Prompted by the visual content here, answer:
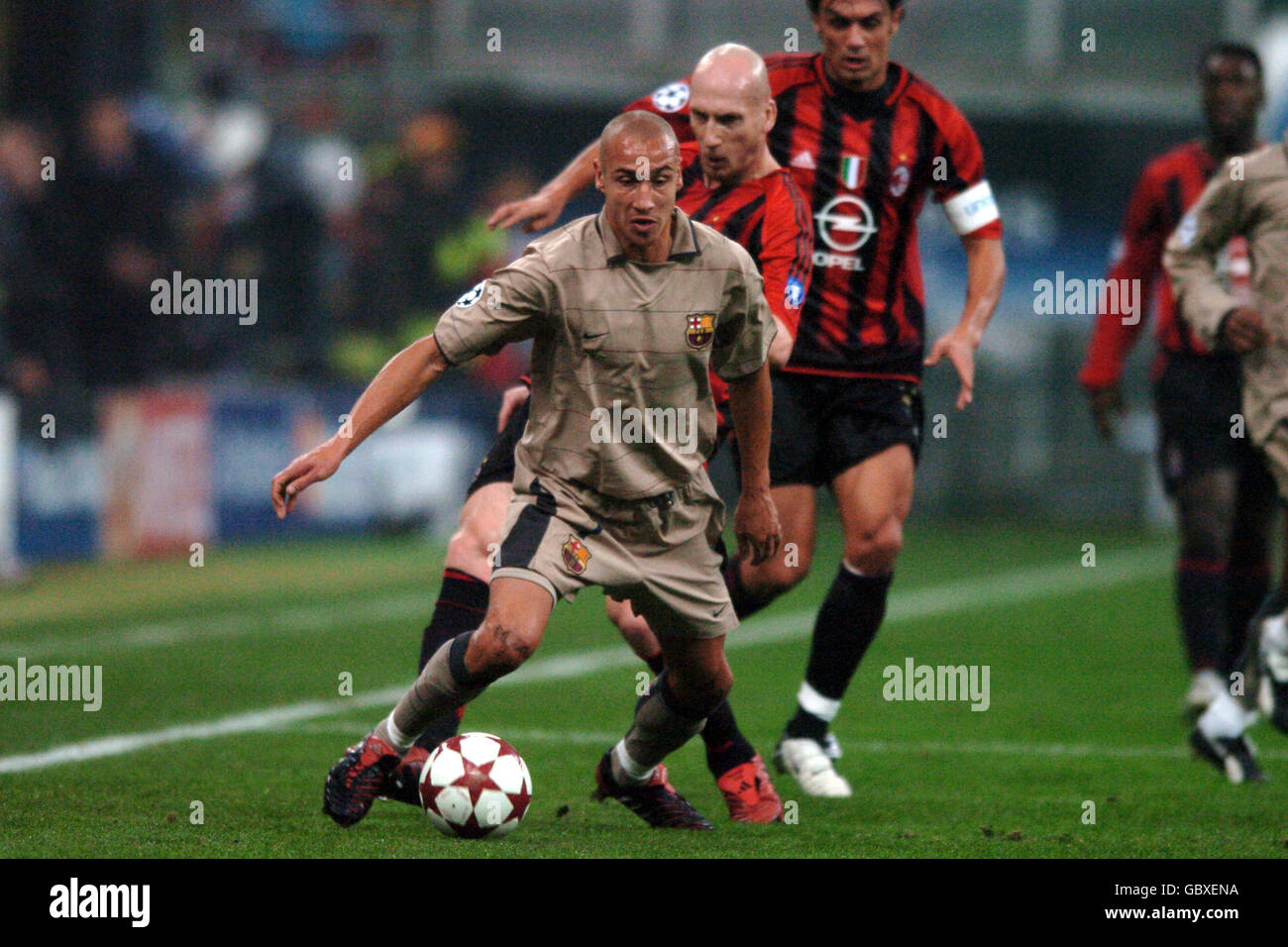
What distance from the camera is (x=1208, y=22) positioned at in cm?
2056

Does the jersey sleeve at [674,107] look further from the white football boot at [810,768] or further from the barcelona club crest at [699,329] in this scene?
the white football boot at [810,768]

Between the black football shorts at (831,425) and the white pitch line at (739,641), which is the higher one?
the black football shorts at (831,425)

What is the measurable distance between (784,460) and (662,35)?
14557 mm

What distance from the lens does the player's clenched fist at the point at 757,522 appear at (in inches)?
210

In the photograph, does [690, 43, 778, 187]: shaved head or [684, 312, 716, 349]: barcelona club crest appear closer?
[684, 312, 716, 349]: barcelona club crest

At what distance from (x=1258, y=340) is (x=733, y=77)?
2.04m

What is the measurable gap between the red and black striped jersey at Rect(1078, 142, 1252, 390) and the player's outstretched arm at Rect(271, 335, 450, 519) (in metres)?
4.05

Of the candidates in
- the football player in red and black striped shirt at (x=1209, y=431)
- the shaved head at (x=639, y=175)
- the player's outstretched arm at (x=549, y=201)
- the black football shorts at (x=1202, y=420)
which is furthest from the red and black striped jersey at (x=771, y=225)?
the black football shorts at (x=1202, y=420)

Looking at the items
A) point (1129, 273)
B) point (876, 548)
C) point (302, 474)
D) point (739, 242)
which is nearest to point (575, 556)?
point (302, 474)

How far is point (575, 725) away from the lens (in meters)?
7.65

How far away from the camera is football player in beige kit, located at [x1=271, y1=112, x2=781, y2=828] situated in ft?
16.1

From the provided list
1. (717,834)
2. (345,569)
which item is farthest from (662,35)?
(717,834)

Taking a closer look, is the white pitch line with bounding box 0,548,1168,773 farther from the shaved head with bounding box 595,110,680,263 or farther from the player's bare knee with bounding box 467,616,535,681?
the shaved head with bounding box 595,110,680,263

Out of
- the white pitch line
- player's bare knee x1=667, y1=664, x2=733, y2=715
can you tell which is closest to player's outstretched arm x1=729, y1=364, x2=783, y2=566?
player's bare knee x1=667, y1=664, x2=733, y2=715
